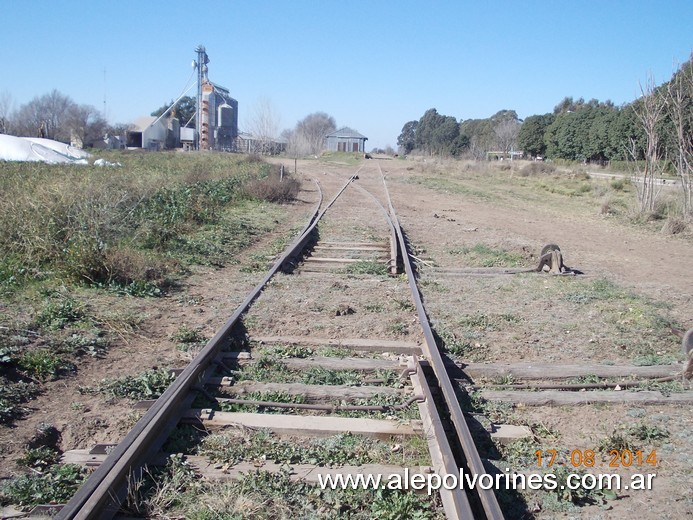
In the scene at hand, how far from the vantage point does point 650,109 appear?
19.5 m

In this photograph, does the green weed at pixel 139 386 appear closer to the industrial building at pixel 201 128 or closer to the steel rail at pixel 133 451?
the steel rail at pixel 133 451

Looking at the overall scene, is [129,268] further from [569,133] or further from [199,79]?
[199,79]

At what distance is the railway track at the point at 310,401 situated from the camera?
3488mm

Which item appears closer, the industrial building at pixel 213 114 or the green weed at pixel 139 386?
the green weed at pixel 139 386

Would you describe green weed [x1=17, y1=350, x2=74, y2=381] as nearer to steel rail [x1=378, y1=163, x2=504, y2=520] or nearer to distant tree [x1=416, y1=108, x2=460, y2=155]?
steel rail [x1=378, y1=163, x2=504, y2=520]

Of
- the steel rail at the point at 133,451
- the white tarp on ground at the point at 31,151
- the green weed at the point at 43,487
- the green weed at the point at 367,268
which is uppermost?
the white tarp on ground at the point at 31,151

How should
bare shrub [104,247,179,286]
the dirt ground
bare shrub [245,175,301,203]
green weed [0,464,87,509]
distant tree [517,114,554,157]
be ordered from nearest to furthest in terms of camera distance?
1. green weed [0,464,87,509]
2. the dirt ground
3. bare shrub [104,247,179,286]
4. bare shrub [245,175,301,203]
5. distant tree [517,114,554,157]

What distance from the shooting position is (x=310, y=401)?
4.84 meters

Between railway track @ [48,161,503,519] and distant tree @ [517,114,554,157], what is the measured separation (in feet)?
236

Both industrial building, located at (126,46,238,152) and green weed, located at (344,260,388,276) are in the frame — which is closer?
green weed, located at (344,260,388,276)

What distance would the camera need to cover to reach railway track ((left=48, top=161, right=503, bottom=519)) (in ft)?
11.4

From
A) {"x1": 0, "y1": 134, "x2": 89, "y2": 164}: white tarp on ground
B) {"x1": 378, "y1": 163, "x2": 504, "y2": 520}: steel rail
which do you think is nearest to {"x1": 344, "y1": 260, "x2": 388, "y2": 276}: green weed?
{"x1": 378, "y1": 163, "x2": 504, "y2": 520}: steel rail

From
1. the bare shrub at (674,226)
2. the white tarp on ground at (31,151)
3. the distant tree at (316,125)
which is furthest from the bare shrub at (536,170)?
the distant tree at (316,125)

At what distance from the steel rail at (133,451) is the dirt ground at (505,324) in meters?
0.34
